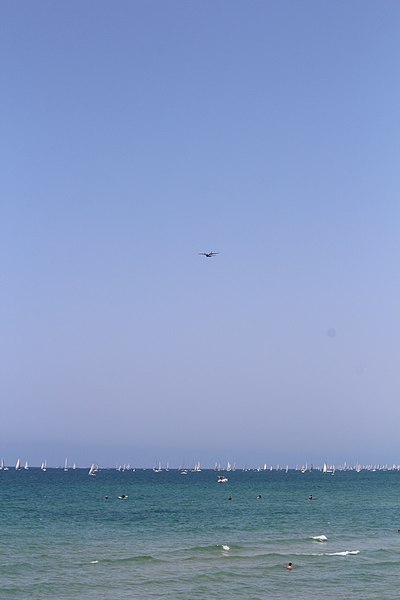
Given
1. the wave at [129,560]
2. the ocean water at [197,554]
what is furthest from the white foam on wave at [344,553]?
the wave at [129,560]

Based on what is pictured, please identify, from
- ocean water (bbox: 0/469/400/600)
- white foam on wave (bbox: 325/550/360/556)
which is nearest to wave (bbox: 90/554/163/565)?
ocean water (bbox: 0/469/400/600)

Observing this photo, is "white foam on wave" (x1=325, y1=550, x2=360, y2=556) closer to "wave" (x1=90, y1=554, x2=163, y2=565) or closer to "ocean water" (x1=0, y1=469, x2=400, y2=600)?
"ocean water" (x1=0, y1=469, x2=400, y2=600)

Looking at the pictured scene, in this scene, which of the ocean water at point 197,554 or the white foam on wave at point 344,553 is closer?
the ocean water at point 197,554

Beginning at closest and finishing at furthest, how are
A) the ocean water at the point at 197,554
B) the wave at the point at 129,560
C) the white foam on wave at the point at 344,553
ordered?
the ocean water at the point at 197,554, the wave at the point at 129,560, the white foam on wave at the point at 344,553

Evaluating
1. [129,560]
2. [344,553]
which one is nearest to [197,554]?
[129,560]

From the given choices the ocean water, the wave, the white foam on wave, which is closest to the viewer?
the ocean water

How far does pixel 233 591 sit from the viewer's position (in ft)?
154

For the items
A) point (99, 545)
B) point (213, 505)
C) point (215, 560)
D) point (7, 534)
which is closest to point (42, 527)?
point (7, 534)

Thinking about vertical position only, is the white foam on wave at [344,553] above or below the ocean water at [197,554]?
above

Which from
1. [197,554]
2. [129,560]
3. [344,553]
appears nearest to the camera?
[129,560]

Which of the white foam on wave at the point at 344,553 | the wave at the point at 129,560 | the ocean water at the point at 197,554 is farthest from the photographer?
the white foam on wave at the point at 344,553

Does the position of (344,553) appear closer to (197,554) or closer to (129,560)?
(197,554)

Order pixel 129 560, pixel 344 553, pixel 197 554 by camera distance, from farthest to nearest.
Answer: pixel 344 553 → pixel 197 554 → pixel 129 560

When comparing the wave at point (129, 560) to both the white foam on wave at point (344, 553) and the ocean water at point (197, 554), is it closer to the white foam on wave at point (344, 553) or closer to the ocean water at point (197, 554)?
the ocean water at point (197, 554)
